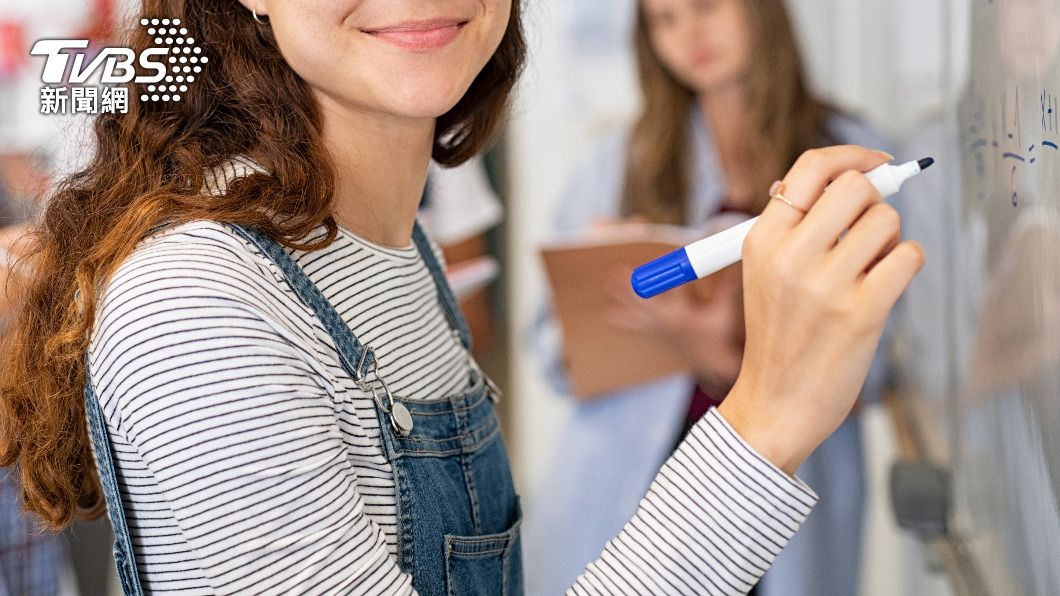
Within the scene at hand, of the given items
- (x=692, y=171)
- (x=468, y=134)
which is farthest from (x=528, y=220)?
(x=468, y=134)

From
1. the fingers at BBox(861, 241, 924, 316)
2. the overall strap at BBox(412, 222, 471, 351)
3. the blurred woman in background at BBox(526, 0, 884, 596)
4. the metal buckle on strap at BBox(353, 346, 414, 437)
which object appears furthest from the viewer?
the blurred woman in background at BBox(526, 0, 884, 596)

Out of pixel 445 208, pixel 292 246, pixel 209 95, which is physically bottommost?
pixel 292 246

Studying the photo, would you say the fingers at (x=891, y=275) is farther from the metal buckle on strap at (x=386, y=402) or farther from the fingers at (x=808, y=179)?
the metal buckle on strap at (x=386, y=402)

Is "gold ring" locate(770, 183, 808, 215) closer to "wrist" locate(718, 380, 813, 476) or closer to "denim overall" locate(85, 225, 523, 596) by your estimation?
"wrist" locate(718, 380, 813, 476)

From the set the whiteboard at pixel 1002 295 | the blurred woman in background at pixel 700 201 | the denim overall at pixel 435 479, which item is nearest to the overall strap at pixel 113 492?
the denim overall at pixel 435 479

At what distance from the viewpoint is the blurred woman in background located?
4.68 ft

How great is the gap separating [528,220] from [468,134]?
3.08ft

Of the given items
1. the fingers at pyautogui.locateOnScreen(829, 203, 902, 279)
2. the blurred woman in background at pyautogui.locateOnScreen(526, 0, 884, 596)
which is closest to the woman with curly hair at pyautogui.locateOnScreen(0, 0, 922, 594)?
the fingers at pyautogui.locateOnScreen(829, 203, 902, 279)

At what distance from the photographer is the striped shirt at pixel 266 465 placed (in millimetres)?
473

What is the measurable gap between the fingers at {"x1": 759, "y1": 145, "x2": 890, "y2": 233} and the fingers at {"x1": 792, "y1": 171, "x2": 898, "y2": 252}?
1cm

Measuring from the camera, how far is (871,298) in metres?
0.47

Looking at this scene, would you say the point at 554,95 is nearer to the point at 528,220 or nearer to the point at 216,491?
the point at 528,220

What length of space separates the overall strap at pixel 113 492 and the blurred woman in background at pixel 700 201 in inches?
38.1

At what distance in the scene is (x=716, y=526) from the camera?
503 millimetres
